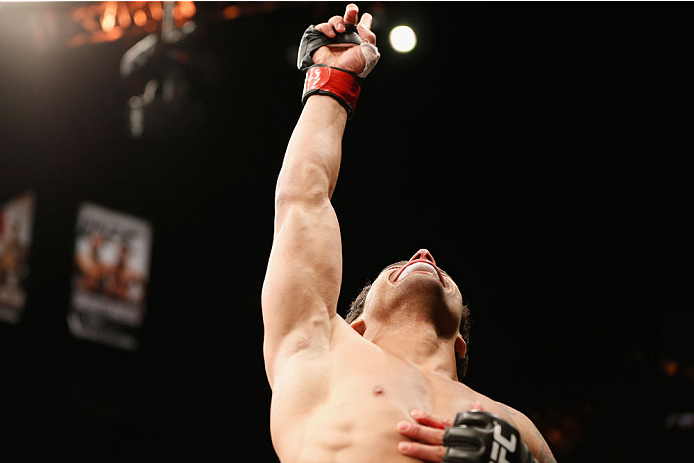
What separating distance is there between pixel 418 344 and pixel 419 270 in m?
0.22

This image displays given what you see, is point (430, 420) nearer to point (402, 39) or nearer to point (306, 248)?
point (306, 248)

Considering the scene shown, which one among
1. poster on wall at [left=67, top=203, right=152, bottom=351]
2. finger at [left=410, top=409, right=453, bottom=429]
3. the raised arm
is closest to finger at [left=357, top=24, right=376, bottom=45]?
the raised arm

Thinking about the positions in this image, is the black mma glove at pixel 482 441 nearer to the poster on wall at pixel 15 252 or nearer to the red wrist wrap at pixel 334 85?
the red wrist wrap at pixel 334 85

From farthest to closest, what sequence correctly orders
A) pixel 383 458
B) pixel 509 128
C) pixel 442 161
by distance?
pixel 442 161 < pixel 509 128 < pixel 383 458

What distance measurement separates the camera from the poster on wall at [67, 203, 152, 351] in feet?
19.7

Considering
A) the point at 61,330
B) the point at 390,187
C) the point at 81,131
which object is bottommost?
the point at 61,330

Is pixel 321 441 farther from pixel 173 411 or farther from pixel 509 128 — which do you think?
pixel 173 411

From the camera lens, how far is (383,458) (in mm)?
1489

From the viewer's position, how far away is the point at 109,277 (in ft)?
20.2

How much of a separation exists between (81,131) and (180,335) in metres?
1.85

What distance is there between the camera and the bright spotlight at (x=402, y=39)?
4316 mm

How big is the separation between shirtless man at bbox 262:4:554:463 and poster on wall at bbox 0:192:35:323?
4.67 m

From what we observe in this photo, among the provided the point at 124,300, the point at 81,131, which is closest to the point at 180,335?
the point at 124,300

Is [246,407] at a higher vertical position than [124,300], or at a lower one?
lower
